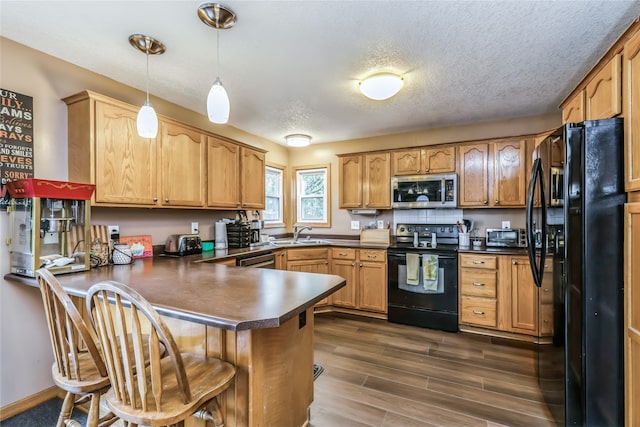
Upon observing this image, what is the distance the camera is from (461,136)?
149 inches

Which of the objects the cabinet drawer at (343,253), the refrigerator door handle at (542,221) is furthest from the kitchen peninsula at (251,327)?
the cabinet drawer at (343,253)

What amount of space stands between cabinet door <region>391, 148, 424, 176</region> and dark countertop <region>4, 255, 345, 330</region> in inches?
98.2

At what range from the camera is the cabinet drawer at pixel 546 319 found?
1871 millimetres

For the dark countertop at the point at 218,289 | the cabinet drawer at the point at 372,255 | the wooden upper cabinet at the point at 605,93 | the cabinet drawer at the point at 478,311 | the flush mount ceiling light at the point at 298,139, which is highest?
the flush mount ceiling light at the point at 298,139

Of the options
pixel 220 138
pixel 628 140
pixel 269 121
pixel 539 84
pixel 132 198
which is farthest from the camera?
pixel 269 121

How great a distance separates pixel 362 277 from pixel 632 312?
255cm

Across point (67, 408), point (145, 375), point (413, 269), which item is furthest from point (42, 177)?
point (413, 269)

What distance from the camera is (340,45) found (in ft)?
6.56

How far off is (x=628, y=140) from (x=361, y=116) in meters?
2.36

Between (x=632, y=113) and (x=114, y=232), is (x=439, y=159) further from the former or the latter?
(x=114, y=232)

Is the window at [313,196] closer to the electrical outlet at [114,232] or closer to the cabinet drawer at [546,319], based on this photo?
the electrical outlet at [114,232]

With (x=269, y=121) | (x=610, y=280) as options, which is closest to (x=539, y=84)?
(x=610, y=280)

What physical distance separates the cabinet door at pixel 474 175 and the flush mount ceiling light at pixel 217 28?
292 cm

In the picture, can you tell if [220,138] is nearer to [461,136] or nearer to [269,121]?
[269,121]
